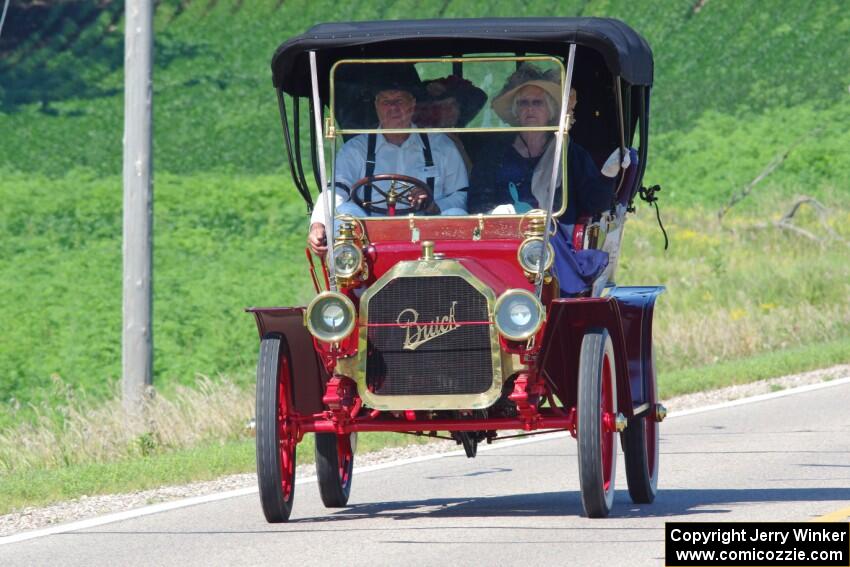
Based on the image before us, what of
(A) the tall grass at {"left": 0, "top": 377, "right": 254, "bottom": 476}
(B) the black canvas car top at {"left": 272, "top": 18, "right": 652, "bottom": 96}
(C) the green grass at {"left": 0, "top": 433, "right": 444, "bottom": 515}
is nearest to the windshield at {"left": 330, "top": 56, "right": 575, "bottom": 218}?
(B) the black canvas car top at {"left": 272, "top": 18, "right": 652, "bottom": 96}

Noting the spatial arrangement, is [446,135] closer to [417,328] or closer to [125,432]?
[417,328]

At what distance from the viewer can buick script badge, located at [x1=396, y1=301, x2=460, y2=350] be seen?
9062 millimetres

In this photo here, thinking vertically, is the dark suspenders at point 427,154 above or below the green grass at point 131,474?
above

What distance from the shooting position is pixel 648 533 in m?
8.67

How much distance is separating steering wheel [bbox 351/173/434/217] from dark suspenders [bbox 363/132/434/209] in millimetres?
29

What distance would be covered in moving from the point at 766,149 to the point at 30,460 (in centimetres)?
3023

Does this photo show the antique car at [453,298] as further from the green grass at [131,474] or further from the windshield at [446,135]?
the green grass at [131,474]

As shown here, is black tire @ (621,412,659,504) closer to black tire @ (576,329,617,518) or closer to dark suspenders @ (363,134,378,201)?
black tire @ (576,329,617,518)

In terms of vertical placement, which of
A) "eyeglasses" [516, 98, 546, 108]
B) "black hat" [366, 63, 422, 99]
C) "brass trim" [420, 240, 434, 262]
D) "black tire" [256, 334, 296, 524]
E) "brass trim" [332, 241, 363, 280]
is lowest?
"black tire" [256, 334, 296, 524]

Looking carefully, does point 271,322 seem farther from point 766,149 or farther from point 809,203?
point 766,149

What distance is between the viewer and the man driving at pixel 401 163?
31.8ft

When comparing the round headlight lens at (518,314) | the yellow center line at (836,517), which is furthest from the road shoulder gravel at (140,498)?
the yellow center line at (836,517)

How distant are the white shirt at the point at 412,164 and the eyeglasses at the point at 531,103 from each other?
1.42ft

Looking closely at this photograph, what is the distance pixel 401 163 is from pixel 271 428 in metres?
1.72
